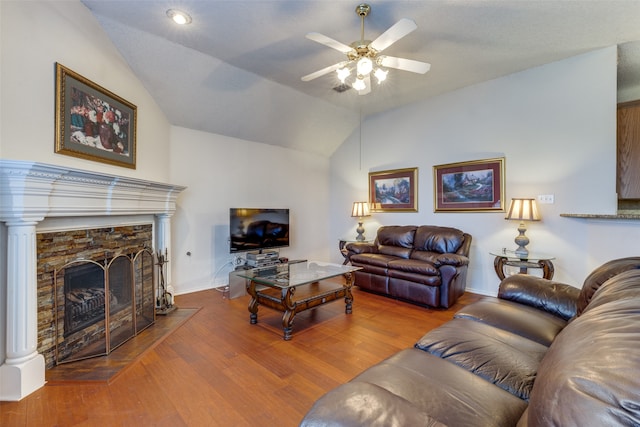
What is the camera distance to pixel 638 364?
0.55 metres

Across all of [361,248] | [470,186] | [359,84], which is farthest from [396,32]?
[361,248]

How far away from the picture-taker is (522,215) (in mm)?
3289

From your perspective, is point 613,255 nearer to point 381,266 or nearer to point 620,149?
point 620,149

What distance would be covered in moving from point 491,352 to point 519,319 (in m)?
0.56

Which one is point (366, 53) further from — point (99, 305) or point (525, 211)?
point (99, 305)

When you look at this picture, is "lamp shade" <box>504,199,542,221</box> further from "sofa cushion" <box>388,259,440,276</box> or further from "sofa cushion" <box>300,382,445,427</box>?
"sofa cushion" <box>300,382,445,427</box>

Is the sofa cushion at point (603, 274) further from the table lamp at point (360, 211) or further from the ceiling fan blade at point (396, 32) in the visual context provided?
the table lamp at point (360, 211)

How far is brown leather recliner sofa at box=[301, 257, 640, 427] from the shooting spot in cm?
55

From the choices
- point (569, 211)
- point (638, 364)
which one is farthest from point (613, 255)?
point (638, 364)

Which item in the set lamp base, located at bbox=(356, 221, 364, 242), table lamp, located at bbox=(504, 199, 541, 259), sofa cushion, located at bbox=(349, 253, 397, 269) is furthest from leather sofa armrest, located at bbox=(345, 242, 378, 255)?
table lamp, located at bbox=(504, 199, 541, 259)

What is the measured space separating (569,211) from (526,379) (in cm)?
309

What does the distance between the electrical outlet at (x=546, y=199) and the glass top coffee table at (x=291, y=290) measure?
104 inches

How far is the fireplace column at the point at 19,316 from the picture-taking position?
5.70ft

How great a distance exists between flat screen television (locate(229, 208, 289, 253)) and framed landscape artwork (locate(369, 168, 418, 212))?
1.76 metres
